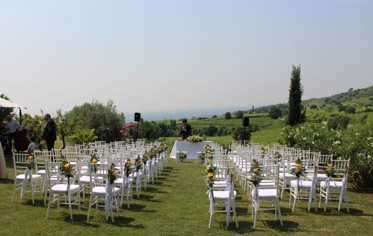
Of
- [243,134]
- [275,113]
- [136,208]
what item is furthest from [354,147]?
[275,113]

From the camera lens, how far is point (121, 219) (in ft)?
20.2

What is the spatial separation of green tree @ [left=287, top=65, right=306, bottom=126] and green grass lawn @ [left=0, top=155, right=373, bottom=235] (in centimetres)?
1151

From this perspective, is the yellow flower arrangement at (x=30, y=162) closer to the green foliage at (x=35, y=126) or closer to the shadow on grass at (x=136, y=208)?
the shadow on grass at (x=136, y=208)

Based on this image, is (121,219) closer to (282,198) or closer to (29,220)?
(29,220)

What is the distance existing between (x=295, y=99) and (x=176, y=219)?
49.1ft

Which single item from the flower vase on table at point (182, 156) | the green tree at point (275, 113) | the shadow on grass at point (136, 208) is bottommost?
the shadow on grass at point (136, 208)

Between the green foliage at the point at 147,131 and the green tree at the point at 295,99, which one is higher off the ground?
the green tree at the point at 295,99

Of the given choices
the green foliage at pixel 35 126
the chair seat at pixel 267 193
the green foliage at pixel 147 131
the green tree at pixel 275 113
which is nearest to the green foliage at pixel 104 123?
the green foliage at pixel 147 131

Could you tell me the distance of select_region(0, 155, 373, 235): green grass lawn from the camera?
5539 millimetres

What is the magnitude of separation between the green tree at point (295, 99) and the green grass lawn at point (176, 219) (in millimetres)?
11508

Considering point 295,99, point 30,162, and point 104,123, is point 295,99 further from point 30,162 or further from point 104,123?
point 30,162

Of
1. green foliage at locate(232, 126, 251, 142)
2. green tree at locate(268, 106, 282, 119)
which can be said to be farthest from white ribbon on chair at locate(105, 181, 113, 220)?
green tree at locate(268, 106, 282, 119)

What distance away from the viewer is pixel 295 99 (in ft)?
63.6

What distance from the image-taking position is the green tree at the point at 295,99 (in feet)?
63.5
